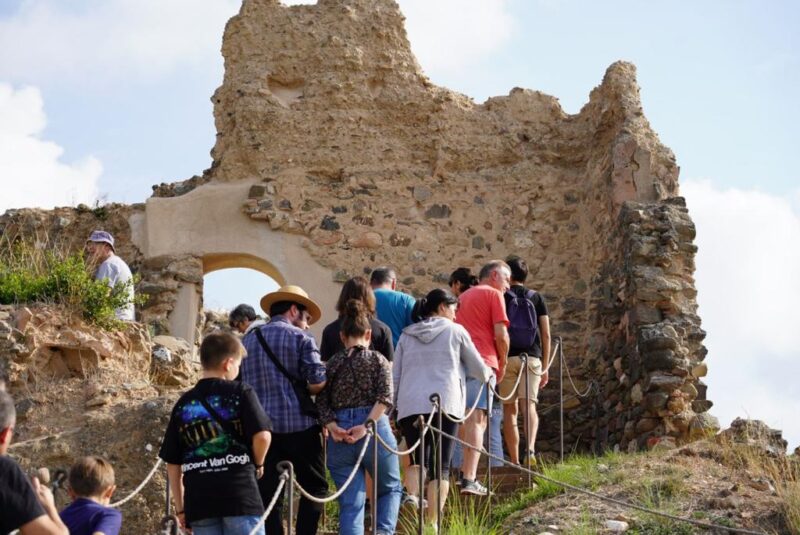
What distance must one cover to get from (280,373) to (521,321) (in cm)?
317

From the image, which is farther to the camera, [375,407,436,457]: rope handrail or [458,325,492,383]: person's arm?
[458,325,492,383]: person's arm

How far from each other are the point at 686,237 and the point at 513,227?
1937 mm

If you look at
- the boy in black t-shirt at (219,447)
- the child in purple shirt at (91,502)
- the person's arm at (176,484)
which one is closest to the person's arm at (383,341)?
the boy in black t-shirt at (219,447)

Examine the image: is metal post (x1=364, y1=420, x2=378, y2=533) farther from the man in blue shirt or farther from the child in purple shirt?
the man in blue shirt

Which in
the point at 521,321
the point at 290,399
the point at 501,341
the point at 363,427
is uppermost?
the point at 521,321

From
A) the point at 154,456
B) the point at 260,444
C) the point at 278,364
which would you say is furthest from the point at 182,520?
the point at 154,456

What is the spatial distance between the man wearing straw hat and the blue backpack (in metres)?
2.93

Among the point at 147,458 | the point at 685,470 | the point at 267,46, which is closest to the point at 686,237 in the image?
the point at 685,470

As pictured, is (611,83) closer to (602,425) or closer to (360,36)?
(360,36)

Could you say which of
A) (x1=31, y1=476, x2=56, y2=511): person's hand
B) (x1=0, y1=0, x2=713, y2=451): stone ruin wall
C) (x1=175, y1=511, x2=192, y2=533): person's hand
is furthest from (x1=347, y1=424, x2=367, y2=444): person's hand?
(x1=0, y1=0, x2=713, y2=451): stone ruin wall

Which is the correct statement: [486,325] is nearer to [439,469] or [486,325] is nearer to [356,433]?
[439,469]

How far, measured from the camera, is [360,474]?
23.8 feet

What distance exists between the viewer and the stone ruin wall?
12.8 metres

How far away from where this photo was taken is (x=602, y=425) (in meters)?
12.2
